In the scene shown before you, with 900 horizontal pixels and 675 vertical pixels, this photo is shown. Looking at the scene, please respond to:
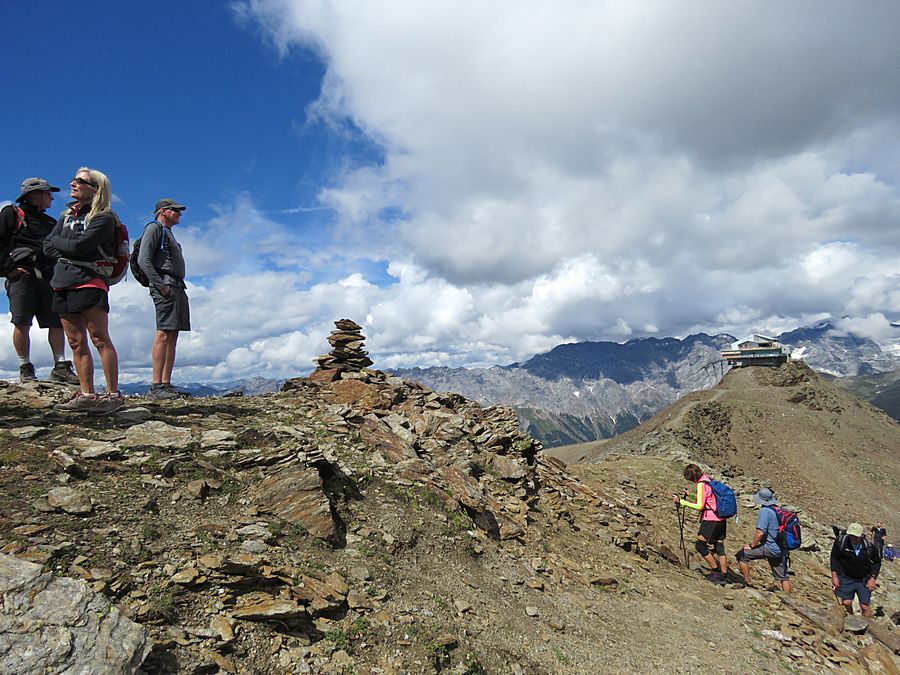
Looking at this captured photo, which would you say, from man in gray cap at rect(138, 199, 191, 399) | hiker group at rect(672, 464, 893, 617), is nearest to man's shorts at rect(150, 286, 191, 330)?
man in gray cap at rect(138, 199, 191, 399)

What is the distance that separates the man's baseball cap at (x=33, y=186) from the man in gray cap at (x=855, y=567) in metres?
22.1

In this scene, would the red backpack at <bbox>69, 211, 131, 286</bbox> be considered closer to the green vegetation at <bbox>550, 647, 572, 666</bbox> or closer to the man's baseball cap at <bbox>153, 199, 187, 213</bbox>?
the man's baseball cap at <bbox>153, 199, 187, 213</bbox>

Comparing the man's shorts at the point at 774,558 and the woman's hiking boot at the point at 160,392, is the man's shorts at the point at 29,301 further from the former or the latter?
the man's shorts at the point at 774,558

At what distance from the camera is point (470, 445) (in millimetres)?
14570

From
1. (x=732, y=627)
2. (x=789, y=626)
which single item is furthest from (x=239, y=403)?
(x=789, y=626)

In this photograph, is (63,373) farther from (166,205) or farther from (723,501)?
(723,501)

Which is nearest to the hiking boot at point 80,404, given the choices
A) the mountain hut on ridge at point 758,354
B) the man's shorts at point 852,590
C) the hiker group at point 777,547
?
the hiker group at point 777,547

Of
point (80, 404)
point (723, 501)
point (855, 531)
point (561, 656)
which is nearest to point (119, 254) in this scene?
point (80, 404)

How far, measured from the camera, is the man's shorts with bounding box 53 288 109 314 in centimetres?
799

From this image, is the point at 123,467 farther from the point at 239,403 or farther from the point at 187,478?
the point at 239,403

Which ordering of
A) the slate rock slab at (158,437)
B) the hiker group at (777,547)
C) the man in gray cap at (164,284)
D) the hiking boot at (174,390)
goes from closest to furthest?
1. the slate rock slab at (158,437)
2. the man in gray cap at (164,284)
3. the hiking boot at (174,390)
4. the hiker group at (777,547)

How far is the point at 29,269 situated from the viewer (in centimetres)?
993

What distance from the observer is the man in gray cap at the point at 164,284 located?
9914 mm

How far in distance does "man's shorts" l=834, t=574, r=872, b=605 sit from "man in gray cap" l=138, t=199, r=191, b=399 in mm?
19286
